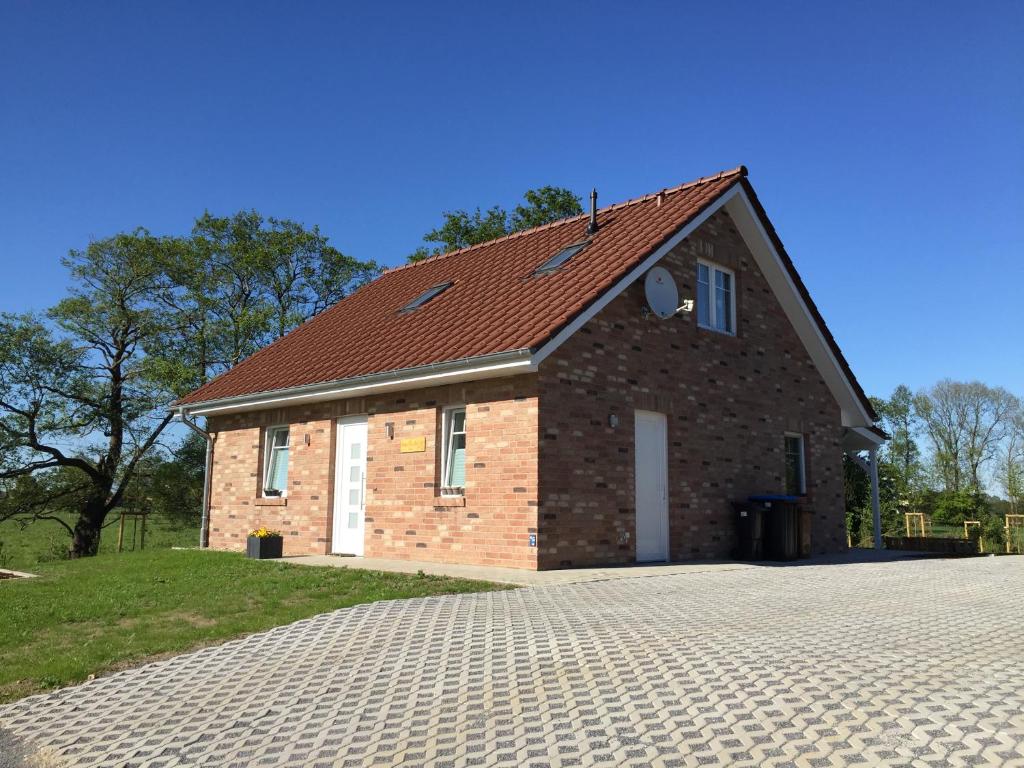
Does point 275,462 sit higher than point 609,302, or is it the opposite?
point 609,302

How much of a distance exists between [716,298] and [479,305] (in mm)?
4667

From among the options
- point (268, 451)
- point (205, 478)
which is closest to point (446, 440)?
point (268, 451)

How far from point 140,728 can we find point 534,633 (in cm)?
294

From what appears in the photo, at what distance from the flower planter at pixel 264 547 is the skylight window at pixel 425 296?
209 inches

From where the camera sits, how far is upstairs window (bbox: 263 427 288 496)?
15828mm

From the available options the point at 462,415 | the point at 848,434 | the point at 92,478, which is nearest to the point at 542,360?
the point at 462,415

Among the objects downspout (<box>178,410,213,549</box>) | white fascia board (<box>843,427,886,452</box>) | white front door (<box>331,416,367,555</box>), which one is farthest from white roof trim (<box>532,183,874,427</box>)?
downspout (<box>178,410,213,549</box>)

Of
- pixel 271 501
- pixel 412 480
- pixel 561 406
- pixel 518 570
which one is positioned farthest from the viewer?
pixel 271 501

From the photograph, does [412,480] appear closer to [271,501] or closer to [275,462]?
[271,501]

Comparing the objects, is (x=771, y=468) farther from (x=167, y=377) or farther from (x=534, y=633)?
(x=167, y=377)

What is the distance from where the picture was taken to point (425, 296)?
55.0 ft

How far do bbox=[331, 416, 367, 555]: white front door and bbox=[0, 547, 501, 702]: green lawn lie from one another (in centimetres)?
191

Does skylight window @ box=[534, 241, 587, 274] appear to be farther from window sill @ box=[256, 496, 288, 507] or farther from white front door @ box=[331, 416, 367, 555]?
window sill @ box=[256, 496, 288, 507]

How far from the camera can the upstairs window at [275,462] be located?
51.9 feet
